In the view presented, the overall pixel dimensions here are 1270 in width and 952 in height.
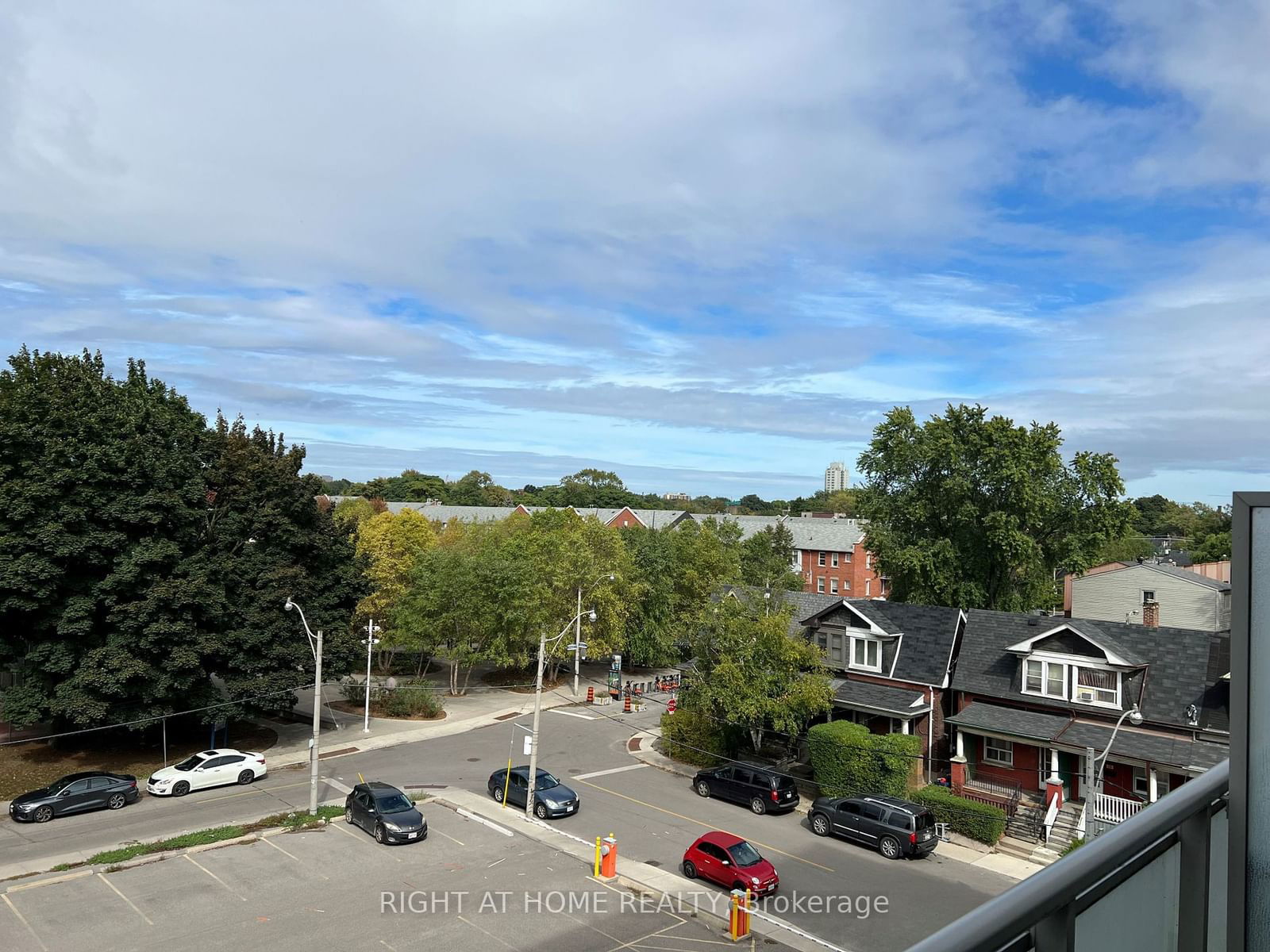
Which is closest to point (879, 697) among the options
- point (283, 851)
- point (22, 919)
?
point (283, 851)

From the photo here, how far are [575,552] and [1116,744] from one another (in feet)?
98.5

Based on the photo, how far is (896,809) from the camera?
Result: 26.4 metres

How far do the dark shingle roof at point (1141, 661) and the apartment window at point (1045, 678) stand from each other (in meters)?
0.39

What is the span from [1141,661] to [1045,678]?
10.9ft

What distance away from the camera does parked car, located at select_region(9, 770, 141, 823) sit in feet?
91.8

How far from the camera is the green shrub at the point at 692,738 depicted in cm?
3609

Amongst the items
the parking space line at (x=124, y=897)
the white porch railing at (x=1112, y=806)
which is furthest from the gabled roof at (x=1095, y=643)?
the parking space line at (x=124, y=897)

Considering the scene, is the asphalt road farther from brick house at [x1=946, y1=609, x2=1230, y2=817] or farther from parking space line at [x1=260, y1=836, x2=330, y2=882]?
brick house at [x1=946, y1=609, x2=1230, y2=817]

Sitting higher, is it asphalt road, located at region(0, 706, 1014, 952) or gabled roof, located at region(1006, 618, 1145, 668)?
gabled roof, located at region(1006, 618, 1145, 668)

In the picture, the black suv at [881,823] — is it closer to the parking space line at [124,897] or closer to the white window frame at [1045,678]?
the white window frame at [1045,678]

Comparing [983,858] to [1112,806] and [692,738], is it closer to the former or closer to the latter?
[1112,806]

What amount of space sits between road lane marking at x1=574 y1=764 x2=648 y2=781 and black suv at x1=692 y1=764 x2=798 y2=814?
4079 mm

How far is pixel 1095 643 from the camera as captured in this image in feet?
102

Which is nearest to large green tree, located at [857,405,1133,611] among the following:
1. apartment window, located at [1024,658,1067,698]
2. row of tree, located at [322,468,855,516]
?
apartment window, located at [1024,658,1067,698]
